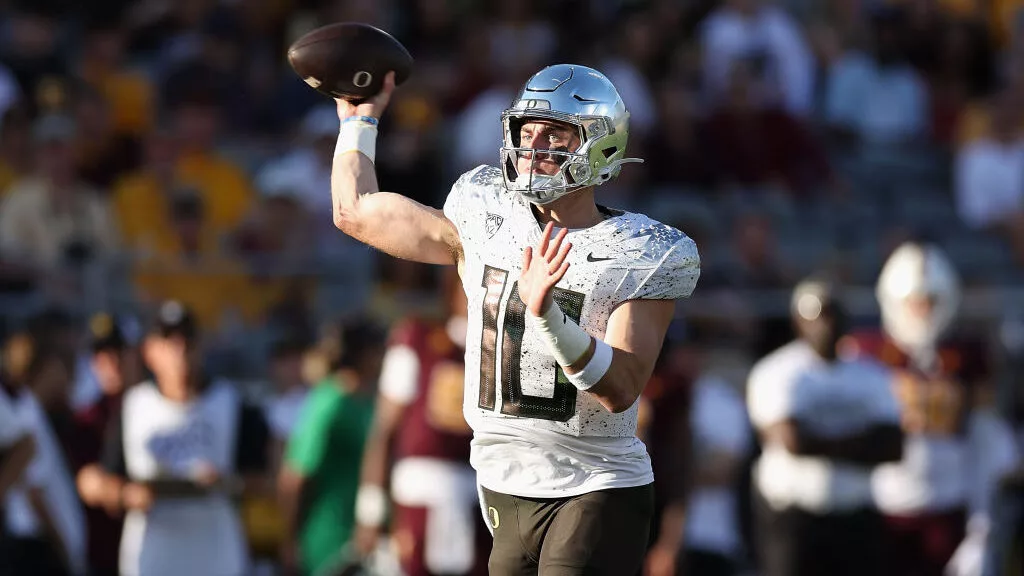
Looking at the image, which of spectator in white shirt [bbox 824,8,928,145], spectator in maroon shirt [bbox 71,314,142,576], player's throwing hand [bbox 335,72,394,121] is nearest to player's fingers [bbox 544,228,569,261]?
player's throwing hand [bbox 335,72,394,121]

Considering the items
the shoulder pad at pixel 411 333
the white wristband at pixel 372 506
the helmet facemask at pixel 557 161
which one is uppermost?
the helmet facemask at pixel 557 161

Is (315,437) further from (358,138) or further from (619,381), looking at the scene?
(619,381)

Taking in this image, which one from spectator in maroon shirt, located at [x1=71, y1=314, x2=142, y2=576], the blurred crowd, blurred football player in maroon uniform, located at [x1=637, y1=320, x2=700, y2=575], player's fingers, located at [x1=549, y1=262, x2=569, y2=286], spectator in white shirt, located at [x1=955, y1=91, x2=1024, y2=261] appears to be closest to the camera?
player's fingers, located at [x1=549, y1=262, x2=569, y2=286]

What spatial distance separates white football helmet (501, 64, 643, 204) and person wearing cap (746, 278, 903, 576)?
363 cm

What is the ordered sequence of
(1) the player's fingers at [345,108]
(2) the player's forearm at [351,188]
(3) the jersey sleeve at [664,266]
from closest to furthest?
(3) the jersey sleeve at [664,266], (2) the player's forearm at [351,188], (1) the player's fingers at [345,108]

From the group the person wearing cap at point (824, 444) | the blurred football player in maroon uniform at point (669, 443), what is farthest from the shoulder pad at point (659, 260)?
the person wearing cap at point (824, 444)

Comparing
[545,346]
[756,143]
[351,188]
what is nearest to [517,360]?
[545,346]

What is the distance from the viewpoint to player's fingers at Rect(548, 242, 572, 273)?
4414 millimetres

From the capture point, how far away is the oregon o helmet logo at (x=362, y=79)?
5.25 m

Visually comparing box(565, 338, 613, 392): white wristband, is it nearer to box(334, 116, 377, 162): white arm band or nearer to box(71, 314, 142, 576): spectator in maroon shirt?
box(334, 116, 377, 162): white arm band

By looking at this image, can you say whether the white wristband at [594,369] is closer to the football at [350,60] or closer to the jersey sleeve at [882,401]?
the football at [350,60]

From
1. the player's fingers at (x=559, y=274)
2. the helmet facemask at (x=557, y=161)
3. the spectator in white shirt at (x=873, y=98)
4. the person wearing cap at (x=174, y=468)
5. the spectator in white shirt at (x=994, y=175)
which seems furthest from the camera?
the spectator in white shirt at (x=873, y=98)

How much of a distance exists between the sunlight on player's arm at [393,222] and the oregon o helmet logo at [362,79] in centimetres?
27

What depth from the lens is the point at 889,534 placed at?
29.6 feet
